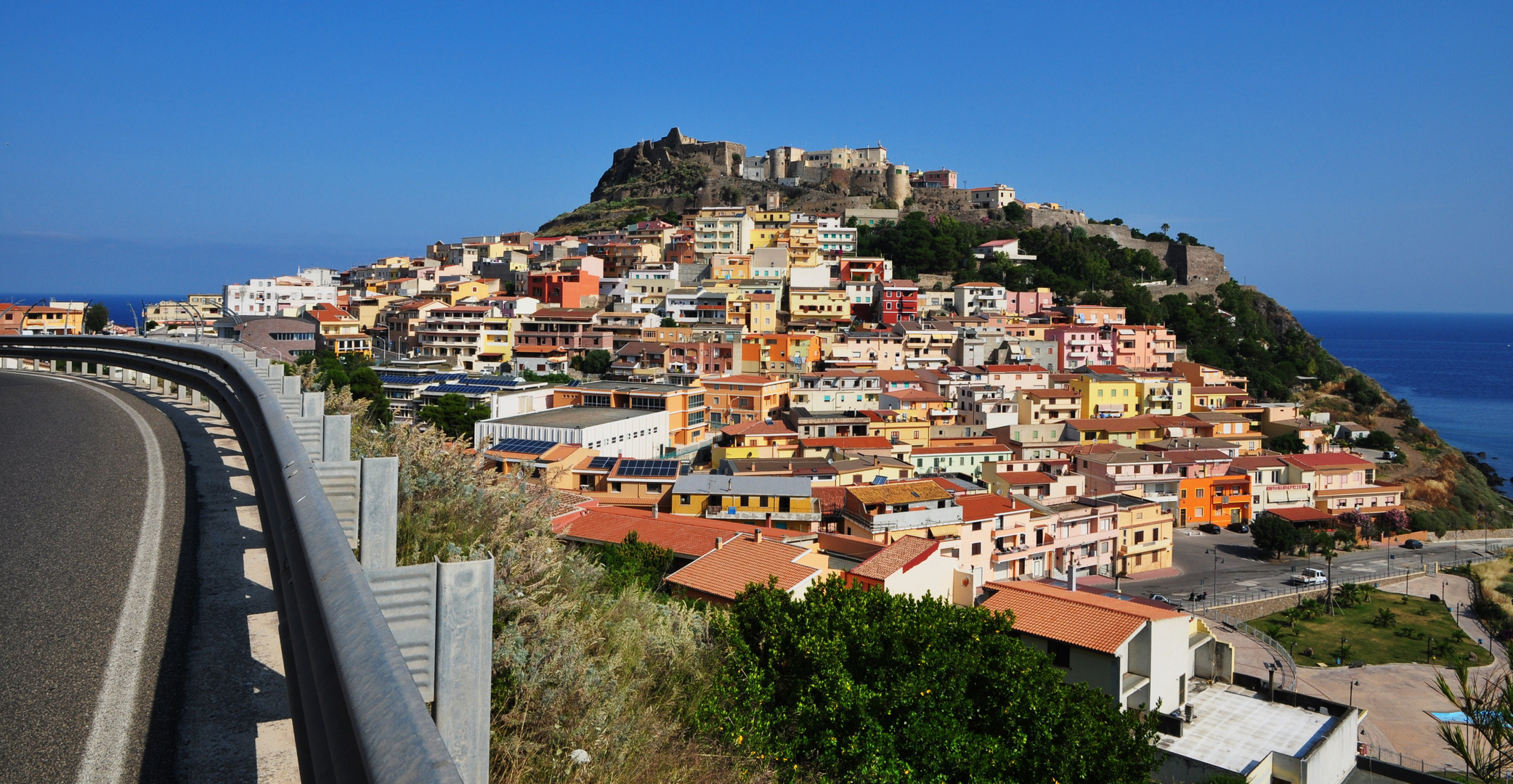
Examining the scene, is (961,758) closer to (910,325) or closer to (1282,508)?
(1282,508)

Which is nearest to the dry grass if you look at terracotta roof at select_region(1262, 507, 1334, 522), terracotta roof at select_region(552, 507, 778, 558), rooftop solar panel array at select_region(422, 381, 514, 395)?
terracotta roof at select_region(552, 507, 778, 558)

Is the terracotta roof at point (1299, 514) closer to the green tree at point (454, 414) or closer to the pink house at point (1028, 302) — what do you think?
the pink house at point (1028, 302)

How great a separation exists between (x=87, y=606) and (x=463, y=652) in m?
2.73

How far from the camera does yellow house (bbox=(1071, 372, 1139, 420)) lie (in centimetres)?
4472

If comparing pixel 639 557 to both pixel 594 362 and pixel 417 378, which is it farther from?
pixel 594 362

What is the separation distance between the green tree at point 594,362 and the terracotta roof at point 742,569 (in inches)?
1204

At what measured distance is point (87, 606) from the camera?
3941 mm

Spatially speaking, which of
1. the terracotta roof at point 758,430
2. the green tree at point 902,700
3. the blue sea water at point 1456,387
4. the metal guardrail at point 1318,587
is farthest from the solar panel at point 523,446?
the blue sea water at point 1456,387

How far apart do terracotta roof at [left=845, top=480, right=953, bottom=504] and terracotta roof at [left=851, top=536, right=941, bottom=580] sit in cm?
629

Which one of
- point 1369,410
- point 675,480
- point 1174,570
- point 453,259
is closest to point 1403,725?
point 1174,570

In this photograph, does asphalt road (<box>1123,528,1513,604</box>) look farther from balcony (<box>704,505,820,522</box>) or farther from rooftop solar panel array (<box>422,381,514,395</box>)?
rooftop solar panel array (<box>422,381,514,395</box>)

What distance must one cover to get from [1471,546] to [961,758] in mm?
41770

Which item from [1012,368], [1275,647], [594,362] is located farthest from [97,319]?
[1275,647]

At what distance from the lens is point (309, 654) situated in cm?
225
